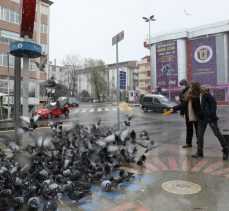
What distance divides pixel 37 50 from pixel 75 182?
13.4 feet

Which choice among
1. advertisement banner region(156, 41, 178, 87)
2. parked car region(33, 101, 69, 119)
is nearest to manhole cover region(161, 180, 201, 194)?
parked car region(33, 101, 69, 119)

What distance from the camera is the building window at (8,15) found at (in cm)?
4393

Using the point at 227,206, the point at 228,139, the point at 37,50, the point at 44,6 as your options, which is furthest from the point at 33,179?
the point at 44,6

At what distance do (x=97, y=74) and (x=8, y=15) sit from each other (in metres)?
54.3

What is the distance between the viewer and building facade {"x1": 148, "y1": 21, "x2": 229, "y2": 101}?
6656cm

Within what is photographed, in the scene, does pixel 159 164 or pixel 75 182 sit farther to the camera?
pixel 159 164

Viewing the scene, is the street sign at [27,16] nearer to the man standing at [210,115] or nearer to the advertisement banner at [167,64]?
the man standing at [210,115]

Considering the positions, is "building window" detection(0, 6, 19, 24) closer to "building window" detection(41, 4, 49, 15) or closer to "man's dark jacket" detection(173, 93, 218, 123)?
"building window" detection(41, 4, 49, 15)

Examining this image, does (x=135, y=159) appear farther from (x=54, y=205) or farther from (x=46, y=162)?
(x=54, y=205)

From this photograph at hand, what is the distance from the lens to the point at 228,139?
26.5 feet

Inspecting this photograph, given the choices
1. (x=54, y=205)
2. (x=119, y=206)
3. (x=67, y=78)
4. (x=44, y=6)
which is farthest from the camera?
(x=67, y=78)

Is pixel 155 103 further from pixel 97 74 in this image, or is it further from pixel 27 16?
pixel 97 74

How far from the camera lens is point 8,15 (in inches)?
1764

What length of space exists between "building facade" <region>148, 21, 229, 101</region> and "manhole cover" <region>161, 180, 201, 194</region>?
5990 cm
